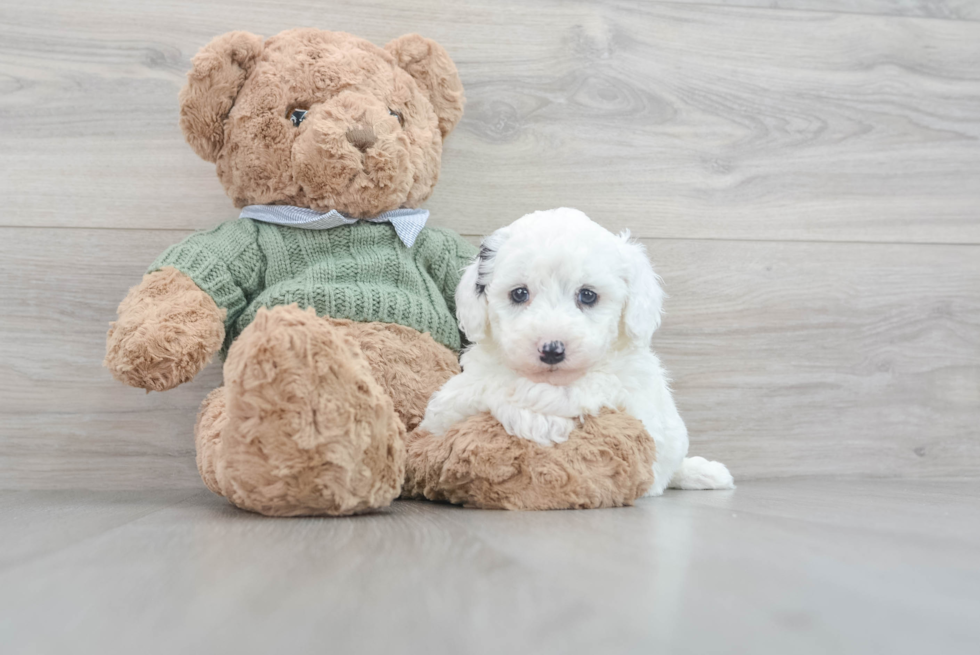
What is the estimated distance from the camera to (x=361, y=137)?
927 millimetres

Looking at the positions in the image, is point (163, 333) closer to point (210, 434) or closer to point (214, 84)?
point (210, 434)

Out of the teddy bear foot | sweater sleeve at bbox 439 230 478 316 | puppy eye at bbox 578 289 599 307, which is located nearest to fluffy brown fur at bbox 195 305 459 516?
the teddy bear foot

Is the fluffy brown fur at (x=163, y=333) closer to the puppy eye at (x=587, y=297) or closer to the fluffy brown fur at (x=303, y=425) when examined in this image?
the fluffy brown fur at (x=303, y=425)

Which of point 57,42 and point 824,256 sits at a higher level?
point 57,42

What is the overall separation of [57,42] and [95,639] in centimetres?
107

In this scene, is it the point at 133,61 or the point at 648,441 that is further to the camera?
the point at 133,61

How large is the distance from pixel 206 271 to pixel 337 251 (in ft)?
0.52

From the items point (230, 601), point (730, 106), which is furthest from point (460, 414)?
point (730, 106)

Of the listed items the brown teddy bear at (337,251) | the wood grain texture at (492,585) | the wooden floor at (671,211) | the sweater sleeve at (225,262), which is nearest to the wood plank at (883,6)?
the wooden floor at (671,211)

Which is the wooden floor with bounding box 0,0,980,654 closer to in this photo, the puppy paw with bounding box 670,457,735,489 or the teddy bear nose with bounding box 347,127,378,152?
the puppy paw with bounding box 670,457,735,489

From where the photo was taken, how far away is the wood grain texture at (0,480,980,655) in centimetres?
35

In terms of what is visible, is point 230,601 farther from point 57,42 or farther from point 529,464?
point 57,42

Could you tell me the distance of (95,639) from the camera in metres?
0.35

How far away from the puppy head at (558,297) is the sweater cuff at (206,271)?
0.29 m
